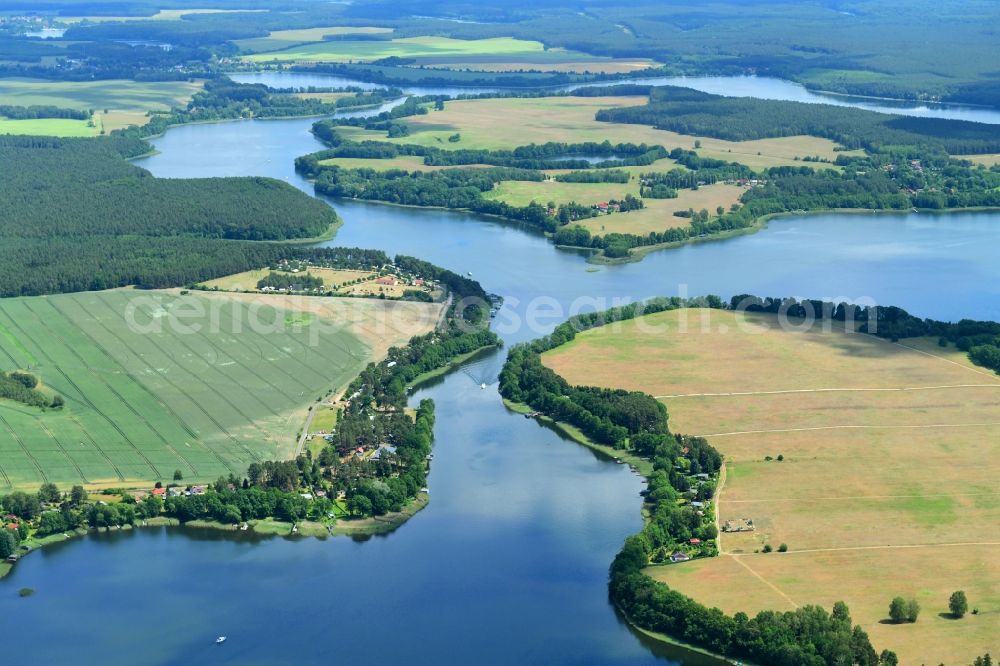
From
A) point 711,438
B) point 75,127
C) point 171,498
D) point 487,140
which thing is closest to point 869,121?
point 487,140

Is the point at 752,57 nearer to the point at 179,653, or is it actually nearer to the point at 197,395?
the point at 197,395

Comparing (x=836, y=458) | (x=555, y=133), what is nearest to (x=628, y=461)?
(x=836, y=458)

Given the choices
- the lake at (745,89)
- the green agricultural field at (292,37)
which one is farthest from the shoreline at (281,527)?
the green agricultural field at (292,37)

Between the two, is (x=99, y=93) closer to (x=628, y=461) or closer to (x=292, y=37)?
(x=292, y=37)

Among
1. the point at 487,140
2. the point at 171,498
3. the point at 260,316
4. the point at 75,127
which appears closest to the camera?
the point at 171,498

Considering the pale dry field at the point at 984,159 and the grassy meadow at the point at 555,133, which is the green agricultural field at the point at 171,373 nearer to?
the grassy meadow at the point at 555,133

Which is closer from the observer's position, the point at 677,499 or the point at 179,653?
the point at 179,653

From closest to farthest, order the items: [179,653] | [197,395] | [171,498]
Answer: [179,653] → [171,498] → [197,395]
